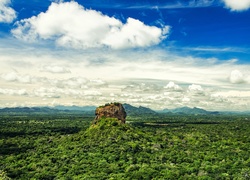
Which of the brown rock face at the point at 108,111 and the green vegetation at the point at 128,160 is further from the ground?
the brown rock face at the point at 108,111

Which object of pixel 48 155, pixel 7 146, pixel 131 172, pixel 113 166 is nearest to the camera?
pixel 131 172

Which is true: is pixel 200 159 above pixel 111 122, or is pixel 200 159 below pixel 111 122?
below

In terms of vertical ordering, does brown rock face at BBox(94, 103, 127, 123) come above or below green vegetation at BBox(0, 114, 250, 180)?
above

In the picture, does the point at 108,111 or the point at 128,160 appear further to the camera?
the point at 108,111

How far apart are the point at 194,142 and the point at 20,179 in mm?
82595

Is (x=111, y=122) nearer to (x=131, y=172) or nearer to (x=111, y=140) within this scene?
(x=111, y=140)

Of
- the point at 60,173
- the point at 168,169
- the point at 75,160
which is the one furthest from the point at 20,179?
the point at 168,169

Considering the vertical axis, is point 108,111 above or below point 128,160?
above

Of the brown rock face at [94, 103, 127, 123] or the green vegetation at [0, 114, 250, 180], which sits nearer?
the green vegetation at [0, 114, 250, 180]

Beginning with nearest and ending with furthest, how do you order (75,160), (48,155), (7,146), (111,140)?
(75,160)
(48,155)
(111,140)
(7,146)

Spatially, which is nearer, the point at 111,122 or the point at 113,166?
the point at 113,166

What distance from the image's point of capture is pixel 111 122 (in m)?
147

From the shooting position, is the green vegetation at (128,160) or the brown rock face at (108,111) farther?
the brown rock face at (108,111)

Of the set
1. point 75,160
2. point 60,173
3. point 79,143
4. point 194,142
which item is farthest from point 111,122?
point 60,173
